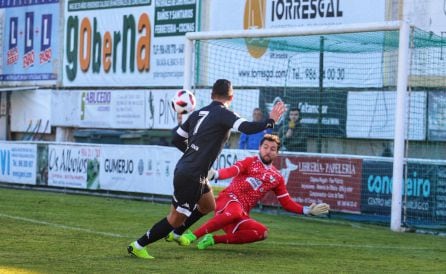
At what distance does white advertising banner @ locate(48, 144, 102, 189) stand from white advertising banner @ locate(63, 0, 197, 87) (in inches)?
151

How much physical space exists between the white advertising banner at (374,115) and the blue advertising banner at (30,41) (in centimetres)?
1394

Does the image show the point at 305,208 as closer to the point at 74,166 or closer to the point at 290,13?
the point at 290,13

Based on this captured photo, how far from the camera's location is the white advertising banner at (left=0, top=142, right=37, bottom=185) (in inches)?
1026

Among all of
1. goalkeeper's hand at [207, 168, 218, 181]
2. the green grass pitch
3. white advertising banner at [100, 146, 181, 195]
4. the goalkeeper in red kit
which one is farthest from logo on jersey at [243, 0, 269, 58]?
goalkeeper's hand at [207, 168, 218, 181]

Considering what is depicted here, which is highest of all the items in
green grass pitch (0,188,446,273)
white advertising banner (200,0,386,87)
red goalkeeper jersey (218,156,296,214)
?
white advertising banner (200,0,386,87)

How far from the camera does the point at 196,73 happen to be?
21.0m

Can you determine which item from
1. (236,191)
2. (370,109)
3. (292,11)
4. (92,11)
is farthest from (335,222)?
→ (92,11)

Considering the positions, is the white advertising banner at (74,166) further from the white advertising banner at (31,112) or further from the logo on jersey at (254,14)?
the white advertising banner at (31,112)

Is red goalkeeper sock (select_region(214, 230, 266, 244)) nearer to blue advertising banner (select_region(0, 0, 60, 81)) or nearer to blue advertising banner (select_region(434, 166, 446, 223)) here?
blue advertising banner (select_region(434, 166, 446, 223))

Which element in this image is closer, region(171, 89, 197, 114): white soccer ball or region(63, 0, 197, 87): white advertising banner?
region(171, 89, 197, 114): white soccer ball

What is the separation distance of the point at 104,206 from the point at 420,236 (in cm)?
671

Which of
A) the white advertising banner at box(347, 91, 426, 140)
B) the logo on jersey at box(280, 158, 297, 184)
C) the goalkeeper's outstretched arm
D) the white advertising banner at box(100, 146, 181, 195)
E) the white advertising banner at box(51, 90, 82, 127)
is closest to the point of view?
the goalkeeper's outstretched arm

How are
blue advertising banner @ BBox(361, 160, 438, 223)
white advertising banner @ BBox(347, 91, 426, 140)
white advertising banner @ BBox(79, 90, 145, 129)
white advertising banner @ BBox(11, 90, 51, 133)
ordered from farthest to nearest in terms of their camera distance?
white advertising banner @ BBox(11, 90, 51, 133)
white advertising banner @ BBox(79, 90, 145, 129)
white advertising banner @ BBox(347, 91, 426, 140)
blue advertising banner @ BBox(361, 160, 438, 223)

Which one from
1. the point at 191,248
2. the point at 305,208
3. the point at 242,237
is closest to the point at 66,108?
the point at 191,248
